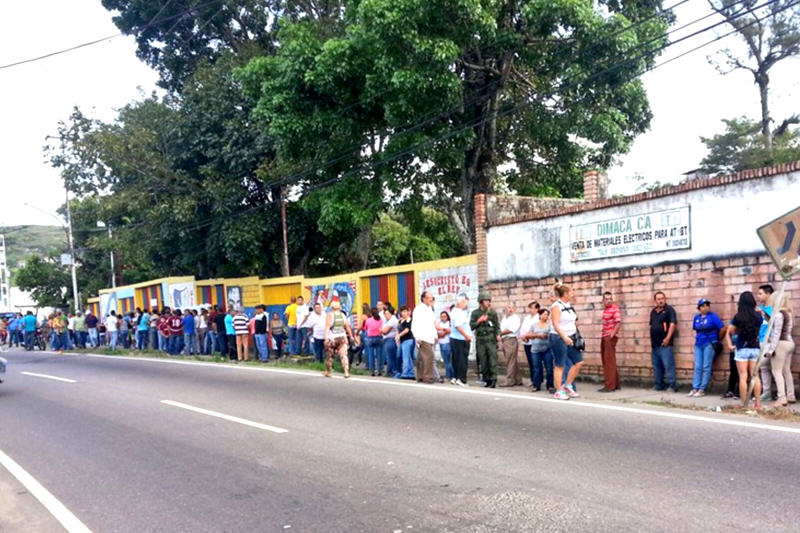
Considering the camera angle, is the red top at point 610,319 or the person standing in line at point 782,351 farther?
the red top at point 610,319

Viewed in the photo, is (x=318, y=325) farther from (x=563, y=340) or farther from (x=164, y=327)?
(x=164, y=327)

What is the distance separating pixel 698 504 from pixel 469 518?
1745 mm

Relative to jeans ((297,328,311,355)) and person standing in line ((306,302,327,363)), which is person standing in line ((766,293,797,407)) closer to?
person standing in line ((306,302,327,363))

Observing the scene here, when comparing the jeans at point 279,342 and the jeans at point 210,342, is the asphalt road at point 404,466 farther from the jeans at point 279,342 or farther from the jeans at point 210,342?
the jeans at point 210,342

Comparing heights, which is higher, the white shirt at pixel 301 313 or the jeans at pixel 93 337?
the white shirt at pixel 301 313

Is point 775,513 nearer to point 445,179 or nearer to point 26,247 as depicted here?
point 445,179

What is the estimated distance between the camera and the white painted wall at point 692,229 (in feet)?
36.3

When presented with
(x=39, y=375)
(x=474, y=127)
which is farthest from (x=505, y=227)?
(x=39, y=375)

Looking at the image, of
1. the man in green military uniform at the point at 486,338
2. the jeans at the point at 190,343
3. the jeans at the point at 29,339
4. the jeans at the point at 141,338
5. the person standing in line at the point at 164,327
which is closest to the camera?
the man in green military uniform at the point at 486,338

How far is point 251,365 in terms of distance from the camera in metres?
19.3

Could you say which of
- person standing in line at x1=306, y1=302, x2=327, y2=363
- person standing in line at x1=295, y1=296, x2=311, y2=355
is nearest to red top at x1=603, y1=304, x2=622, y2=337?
person standing in line at x1=306, y1=302, x2=327, y2=363

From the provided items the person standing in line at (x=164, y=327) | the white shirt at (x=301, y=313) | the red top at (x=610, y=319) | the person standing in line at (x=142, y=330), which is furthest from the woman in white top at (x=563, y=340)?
the person standing in line at (x=142, y=330)

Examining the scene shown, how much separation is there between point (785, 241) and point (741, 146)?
2965 centimetres

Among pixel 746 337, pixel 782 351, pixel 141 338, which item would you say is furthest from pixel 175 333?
pixel 782 351
